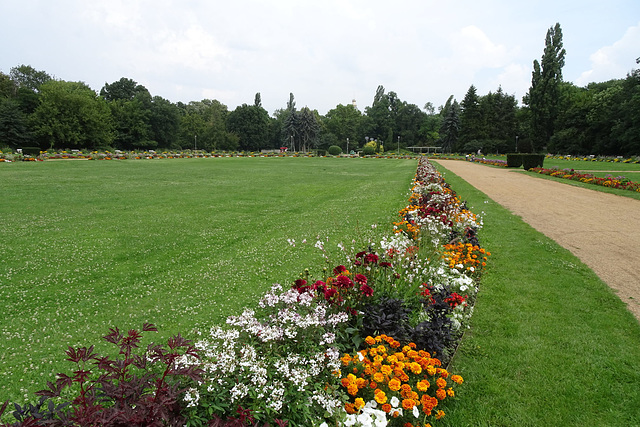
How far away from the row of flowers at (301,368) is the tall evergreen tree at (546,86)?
52.5 meters

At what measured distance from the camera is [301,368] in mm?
2244

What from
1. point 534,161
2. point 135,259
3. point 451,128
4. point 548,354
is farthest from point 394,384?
point 451,128

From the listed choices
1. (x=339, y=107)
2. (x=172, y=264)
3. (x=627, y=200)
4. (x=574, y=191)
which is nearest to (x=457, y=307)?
(x=172, y=264)

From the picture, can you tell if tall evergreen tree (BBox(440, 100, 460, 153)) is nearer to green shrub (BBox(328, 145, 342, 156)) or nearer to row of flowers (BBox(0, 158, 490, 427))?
green shrub (BBox(328, 145, 342, 156))

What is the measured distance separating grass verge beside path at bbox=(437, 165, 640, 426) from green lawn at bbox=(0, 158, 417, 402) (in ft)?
6.94

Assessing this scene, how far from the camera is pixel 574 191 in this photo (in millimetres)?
13188

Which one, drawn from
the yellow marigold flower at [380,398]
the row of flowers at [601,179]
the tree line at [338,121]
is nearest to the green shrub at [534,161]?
the row of flowers at [601,179]

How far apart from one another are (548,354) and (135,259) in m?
5.51

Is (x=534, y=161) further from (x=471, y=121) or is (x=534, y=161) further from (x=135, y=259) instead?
(x=471, y=121)

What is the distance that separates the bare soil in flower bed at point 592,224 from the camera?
16.7ft

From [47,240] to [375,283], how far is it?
5928 millimetres

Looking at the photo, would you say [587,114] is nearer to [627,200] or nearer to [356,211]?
[627,200]

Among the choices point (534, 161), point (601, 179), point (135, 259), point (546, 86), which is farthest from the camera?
point (546, 86)

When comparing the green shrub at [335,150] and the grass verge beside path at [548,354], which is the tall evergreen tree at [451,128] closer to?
the green shrub at [335,150]
